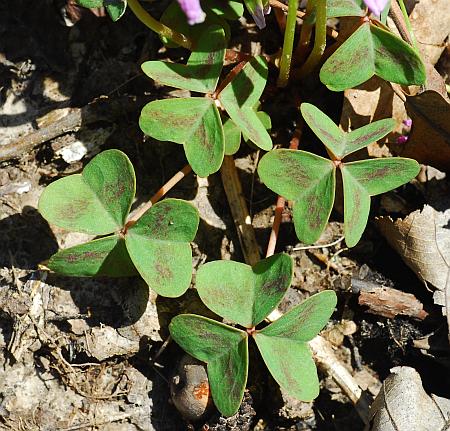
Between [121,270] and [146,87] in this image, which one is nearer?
[121,270]

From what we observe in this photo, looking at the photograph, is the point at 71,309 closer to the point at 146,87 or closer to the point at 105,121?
the point at 105,121

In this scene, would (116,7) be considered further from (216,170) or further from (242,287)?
(242,287)

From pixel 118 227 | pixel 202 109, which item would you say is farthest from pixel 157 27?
pixel 118 227

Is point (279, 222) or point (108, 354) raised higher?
point (279, 222)

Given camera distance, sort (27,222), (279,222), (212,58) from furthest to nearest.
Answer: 1. (27,222)
2. (279,222)
3. (212,58)

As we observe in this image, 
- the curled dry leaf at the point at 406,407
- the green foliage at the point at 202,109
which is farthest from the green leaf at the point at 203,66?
the curled dry leaf at the point at 406,407

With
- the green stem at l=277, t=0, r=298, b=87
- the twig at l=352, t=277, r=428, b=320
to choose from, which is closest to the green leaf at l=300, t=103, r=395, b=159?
the green stem at l=277, t=0, r=298, b=87

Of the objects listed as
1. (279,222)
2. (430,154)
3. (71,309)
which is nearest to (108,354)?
(71,309)
